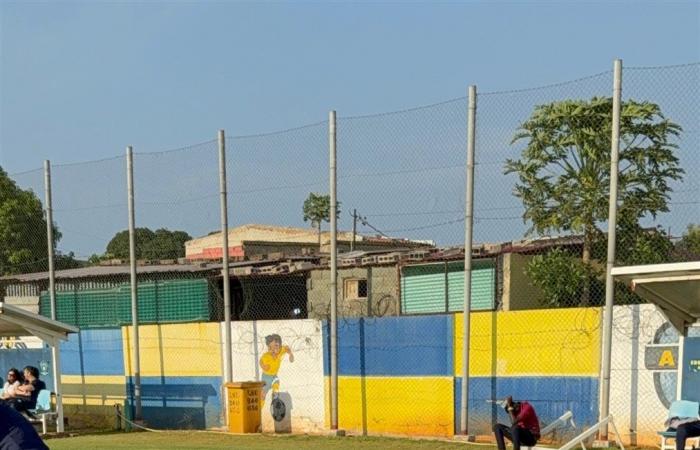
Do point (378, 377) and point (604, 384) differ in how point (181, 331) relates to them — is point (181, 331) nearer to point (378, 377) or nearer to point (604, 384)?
point (378, 377)

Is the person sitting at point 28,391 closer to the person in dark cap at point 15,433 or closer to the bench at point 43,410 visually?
the bench at point 43,410

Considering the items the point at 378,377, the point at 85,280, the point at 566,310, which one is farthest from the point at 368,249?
the point at 566,310

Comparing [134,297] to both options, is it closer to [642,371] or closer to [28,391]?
[28,391]

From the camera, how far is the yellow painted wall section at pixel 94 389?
24078mm

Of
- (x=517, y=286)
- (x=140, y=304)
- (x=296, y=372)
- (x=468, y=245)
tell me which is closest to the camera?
(x=468, y=245)

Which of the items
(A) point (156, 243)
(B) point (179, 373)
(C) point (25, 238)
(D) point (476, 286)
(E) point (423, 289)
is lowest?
(B) point (179, 373)

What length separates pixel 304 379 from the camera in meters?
20.8

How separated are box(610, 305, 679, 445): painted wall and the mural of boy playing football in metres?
6.76

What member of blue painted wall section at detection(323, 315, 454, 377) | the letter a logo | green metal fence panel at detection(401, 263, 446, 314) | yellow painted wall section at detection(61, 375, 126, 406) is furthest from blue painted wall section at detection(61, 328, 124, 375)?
the letter a logo

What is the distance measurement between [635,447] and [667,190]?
3.60 m

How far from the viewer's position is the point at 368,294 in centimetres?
2305

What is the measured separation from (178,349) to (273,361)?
2.63 metres

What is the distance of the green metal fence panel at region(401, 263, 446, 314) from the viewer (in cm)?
2077

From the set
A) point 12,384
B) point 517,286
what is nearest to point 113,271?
point 12,384
